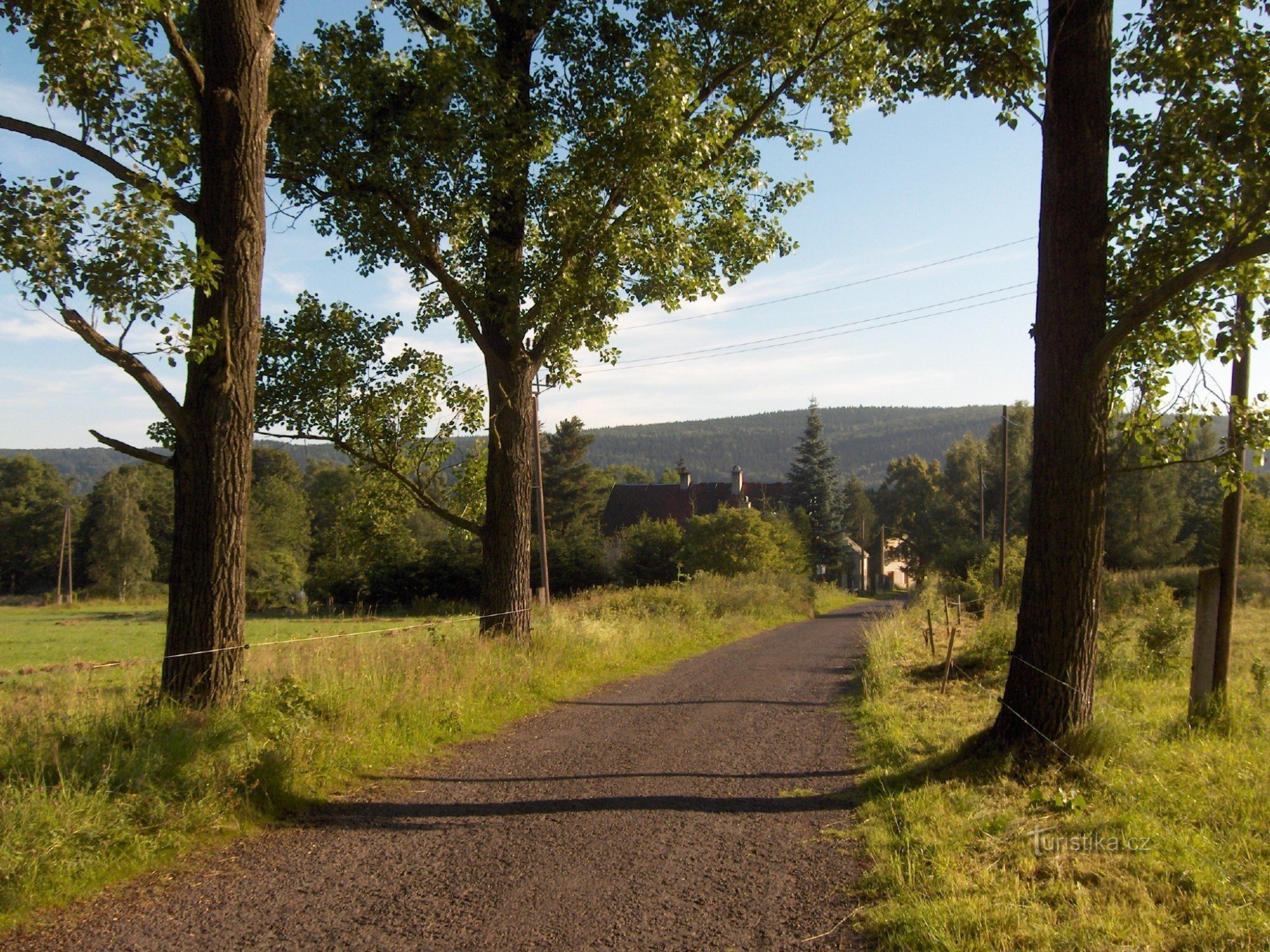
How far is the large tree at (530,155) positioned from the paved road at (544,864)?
19.4 feet

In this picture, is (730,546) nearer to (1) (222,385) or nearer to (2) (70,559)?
(1) (222,385)

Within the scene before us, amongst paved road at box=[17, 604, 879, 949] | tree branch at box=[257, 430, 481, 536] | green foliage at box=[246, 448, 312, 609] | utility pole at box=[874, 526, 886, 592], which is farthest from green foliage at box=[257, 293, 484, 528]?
utility pole at box=[874, 526, 886, 592]

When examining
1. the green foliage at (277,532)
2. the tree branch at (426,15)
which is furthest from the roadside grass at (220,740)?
the green foliage at (277,532)

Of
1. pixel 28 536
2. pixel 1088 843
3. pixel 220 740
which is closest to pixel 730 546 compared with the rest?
pixel 220 740

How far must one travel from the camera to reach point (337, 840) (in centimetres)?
598

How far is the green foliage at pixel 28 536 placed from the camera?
78.2 m

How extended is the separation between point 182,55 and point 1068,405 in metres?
7.62

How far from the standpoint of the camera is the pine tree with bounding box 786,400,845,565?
77.2 metres

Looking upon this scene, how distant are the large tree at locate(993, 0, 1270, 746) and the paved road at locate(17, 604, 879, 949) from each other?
6.60ft

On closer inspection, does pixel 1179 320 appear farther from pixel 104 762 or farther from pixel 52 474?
pixel 52 474

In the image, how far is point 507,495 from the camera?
543 inches

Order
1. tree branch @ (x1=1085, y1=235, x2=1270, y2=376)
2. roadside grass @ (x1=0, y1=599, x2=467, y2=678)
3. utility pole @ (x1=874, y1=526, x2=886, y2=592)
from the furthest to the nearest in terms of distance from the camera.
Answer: utility pole @ (x1=874, y1=526, x2=886, y2=592) < roadside grass @ (x1=0, y1=599, x2=467, y2=678) < tree branch @ (x1=1085, y1=235, x2=1270, y2=376)

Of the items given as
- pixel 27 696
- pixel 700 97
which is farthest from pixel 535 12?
pixel 27 696

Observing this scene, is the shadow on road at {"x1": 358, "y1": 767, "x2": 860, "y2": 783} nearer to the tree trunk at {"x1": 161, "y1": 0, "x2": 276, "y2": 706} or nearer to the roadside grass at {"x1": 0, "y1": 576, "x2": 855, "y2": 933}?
the roadside grass at {"x1": 0, "y1": 576, "x2": 855, "y2": 933}
